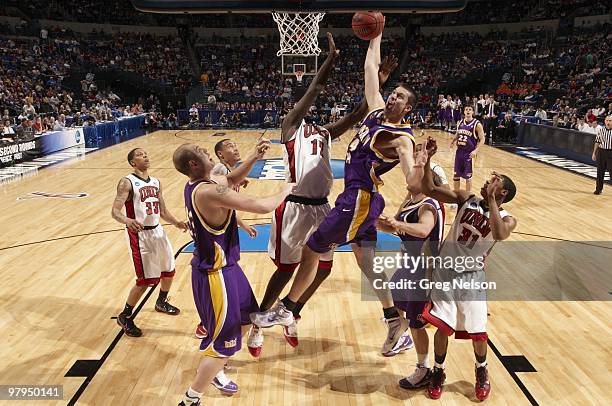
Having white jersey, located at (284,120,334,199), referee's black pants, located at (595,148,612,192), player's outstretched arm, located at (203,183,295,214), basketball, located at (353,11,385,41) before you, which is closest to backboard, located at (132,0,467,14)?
referee's black pants, located at (595,148,612,192)

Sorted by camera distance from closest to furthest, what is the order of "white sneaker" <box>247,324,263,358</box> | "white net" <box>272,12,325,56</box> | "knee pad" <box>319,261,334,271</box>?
"white sneaker" <box>247,324,263,358</box>
"knee pad" <box>319,261,334,271</box>
"white net" <box>272,12,325,56</box>

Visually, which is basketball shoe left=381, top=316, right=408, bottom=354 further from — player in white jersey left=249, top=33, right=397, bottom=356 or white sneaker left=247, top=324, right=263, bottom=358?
white sneaker left=247, top=324, right=263, bottom=358

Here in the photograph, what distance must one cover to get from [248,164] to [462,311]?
6.22 feet

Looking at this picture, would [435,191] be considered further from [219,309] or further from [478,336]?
[219,309]

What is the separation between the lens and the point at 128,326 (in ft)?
17.5

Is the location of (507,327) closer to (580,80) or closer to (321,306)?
(321,306)

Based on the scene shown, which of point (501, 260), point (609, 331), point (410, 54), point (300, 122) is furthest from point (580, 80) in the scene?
point (300, 122)

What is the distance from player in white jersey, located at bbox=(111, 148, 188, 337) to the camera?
533 cm

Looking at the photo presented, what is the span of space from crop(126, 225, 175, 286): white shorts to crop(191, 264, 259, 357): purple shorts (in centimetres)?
171

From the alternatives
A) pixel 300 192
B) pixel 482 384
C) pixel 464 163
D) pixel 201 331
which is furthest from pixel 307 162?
pixel 464 163

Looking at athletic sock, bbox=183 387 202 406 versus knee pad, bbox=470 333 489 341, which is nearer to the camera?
athletic sock, bbox=183 387 202 406

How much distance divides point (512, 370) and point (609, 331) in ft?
4.84

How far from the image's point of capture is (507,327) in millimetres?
5547

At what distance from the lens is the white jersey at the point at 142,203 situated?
5.45m
